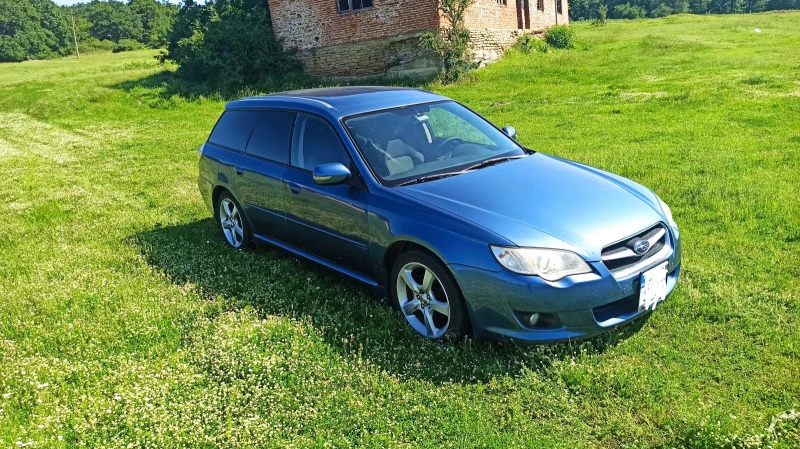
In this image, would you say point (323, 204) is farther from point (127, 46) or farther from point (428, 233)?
point (127, 46)

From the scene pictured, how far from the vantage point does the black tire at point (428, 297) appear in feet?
13.3

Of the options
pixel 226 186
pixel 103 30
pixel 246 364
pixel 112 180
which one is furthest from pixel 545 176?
pixel 103 30

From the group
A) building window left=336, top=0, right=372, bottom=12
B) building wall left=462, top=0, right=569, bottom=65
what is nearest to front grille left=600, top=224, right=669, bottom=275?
building wall left=462, top=0, right=569, bottom=65

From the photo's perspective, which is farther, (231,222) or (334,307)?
(231,222)

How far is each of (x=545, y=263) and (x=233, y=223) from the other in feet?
12.8

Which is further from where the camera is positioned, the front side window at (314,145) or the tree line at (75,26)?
the tree line at (75,26)

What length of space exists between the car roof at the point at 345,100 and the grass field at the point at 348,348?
1509 millimetres

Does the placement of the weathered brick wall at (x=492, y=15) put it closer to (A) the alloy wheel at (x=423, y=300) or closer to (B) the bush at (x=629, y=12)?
(A) the alloy wheel at (x=423, y=300)

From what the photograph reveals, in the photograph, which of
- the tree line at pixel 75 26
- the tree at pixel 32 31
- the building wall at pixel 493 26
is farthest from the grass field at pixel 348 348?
the tree at pixel 32 31

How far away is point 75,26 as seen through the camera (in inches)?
3632

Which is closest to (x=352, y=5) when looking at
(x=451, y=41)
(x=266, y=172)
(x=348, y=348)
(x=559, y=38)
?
(x=451, y=41)

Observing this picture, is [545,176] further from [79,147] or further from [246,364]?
[79,147]

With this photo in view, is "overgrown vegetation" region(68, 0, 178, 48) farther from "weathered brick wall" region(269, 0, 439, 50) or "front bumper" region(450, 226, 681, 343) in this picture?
"front bumper" region(450, 226, 681, 343)

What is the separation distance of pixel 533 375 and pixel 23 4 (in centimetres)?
11234
